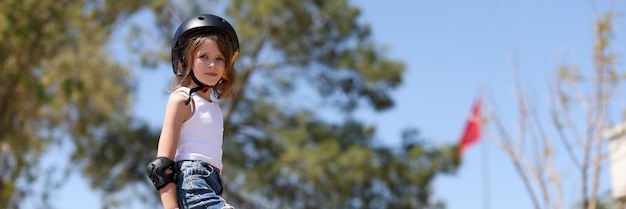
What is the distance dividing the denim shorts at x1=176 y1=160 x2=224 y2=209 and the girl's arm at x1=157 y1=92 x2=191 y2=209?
0.03 meters

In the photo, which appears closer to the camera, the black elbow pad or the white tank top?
the black elbow pad

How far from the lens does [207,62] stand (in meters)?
2.95

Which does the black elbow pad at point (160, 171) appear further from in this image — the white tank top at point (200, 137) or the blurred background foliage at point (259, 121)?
the blurred background foliage at point (259, 121)

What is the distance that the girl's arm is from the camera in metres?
2.71

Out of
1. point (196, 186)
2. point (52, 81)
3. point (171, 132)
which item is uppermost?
point (52, 81)

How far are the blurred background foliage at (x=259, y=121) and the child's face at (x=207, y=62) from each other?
10671 millimetres

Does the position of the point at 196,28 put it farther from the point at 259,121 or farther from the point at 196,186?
the point at 259,121

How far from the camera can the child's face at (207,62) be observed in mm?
2943

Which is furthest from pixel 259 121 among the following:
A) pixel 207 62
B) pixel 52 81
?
pixel 207 62

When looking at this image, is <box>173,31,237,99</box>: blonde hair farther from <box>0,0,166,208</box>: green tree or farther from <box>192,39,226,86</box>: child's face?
<box>0,0,166,208</box>: green tree

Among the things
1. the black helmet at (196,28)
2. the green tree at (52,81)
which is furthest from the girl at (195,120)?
the green tree at (52,81)

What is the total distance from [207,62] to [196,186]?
455 mm

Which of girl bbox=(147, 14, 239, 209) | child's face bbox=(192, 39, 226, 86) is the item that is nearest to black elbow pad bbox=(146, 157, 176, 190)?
girl bbox=(147, 14, 239, 209)

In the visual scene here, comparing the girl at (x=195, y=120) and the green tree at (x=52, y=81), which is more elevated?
the green tree at (x=52, y=81)
